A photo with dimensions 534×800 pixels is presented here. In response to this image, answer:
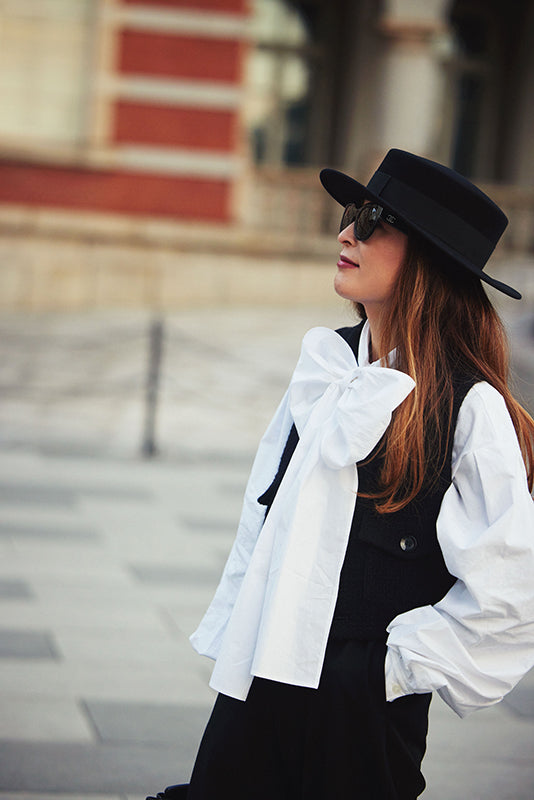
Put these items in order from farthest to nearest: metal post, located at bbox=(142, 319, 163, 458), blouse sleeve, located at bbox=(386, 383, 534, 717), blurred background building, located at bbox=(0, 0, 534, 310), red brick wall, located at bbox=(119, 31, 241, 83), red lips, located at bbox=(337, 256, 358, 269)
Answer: red brick wall, located at bbox=(119, 31, 241, 83), blurred background building, located at bbox=(0, 0, 534, 310), metal post, located at bbox=(142, 319, 163, 458), red lips, located at bbox=(337, 256, 358, 269), blouse sleeve, located at bbox=(386, 383, 534, 717)

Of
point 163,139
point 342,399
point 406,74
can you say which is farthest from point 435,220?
point 406,74

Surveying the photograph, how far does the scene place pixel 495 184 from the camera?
1844 centimetres

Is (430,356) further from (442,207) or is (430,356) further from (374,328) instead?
(442,207)

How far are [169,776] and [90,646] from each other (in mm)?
1068

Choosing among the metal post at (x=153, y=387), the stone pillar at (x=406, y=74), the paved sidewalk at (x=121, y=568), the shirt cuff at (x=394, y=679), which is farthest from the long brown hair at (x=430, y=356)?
the stone pillar at (x=406, y=74)

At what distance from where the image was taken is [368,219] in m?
2.06

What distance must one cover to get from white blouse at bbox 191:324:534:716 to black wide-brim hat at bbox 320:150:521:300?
0.26 meters

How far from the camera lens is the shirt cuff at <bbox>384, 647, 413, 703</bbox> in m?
1.91

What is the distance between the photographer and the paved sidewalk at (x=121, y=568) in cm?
344

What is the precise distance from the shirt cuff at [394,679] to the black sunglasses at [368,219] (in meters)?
0.79

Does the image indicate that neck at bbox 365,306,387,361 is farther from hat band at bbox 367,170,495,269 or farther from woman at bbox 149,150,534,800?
hat band at bbox 367,170,495,269

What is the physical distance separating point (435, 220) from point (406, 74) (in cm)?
1262

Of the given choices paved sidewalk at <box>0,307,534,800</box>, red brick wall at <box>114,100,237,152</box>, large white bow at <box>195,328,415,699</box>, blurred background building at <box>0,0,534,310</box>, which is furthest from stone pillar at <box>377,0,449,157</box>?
large white bow at <box>195,328,415,699</box>

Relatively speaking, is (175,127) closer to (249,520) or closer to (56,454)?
(56,454)
